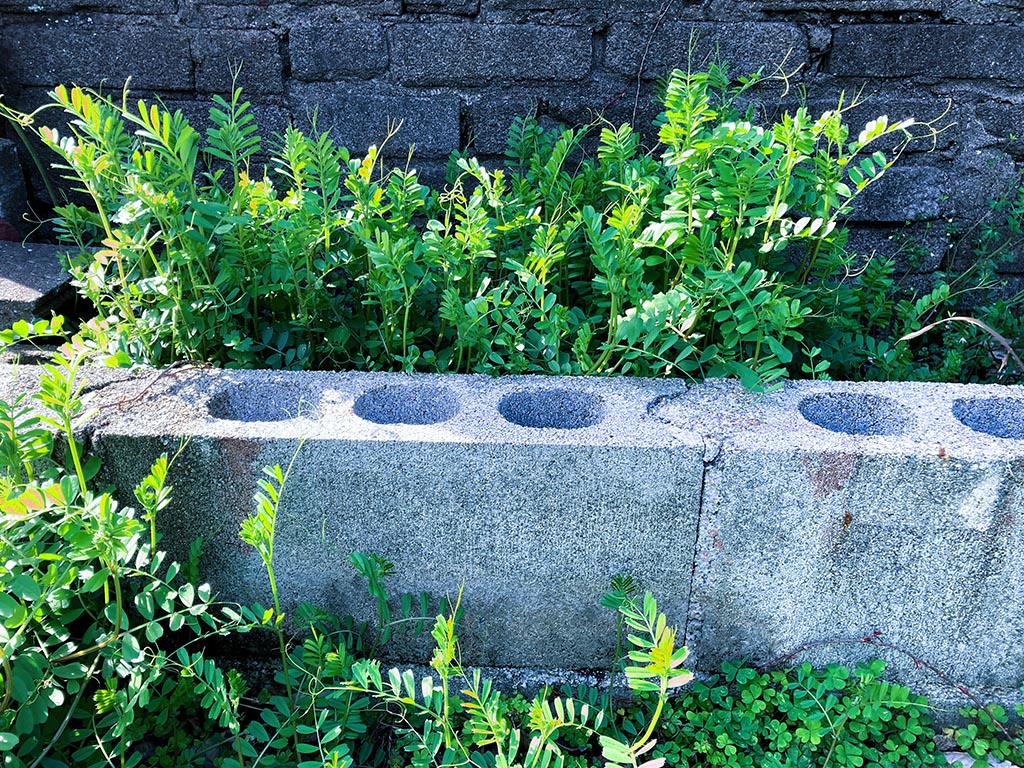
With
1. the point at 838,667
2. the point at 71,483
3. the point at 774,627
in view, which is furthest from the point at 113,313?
the point at 838,667

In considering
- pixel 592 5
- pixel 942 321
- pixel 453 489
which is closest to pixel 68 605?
pixel 453 489

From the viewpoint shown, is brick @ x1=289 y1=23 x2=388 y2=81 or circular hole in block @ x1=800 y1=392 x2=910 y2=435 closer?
circular hole in block @ x1=800 y1=392 x2=910 y2=435

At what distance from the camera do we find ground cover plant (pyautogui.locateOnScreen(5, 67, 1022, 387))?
1.69m

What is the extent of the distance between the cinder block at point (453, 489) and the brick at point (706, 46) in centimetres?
120

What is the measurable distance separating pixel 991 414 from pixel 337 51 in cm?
198

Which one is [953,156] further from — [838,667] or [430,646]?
[430,646]

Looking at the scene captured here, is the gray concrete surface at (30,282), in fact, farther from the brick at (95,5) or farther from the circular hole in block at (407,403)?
the circular hole in block at (407,403)

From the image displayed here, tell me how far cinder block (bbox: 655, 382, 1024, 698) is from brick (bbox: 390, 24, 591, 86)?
4.05 feet

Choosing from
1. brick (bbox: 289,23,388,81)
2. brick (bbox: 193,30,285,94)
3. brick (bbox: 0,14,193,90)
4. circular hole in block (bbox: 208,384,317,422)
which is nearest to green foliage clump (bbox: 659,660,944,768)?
circular hole in block (bbox: 208,384,317,422)

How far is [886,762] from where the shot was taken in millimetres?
1575

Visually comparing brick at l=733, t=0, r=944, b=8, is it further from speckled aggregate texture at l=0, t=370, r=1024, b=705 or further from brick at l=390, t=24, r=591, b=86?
speckled aggregate texture at l=0, t=370, r=1024, b=705

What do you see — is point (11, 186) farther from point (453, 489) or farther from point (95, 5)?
point (453, 489)

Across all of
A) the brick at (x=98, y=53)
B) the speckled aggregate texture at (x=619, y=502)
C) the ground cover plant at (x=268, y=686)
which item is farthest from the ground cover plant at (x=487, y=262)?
the brick at (x=98, y=53)

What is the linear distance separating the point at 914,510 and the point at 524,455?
0.74 metres
